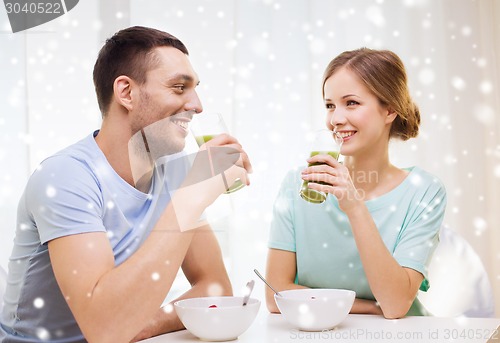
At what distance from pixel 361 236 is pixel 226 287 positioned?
29 cm

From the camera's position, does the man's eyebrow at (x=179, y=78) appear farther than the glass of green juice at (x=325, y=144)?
Yes

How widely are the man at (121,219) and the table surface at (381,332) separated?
0.34 feet

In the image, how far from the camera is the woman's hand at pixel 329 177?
113 centimetres

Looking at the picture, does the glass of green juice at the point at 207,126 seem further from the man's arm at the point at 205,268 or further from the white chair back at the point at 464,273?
the white chair back at the point at 464,273

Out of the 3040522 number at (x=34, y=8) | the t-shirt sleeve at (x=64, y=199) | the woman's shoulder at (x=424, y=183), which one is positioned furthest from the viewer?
the 3040522 number at (x=34, y=8)

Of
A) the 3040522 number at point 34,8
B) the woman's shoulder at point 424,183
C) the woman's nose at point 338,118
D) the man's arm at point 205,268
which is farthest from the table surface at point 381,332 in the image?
the 3040522 number at point 34,8

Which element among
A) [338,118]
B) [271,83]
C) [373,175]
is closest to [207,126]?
[338,118]

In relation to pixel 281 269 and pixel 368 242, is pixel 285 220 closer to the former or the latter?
pixel 281 269

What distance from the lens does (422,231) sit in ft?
4.14

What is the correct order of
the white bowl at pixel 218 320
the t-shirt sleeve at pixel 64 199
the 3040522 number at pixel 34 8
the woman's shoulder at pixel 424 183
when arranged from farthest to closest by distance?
1. the 3040522 number at pixel 34 8
2. the woman's shoulder at pixel 424 183
3. the t-shirt sleeve at pixel 64 199
4. the white bowl at pixel 218 320

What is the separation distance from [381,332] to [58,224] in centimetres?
58

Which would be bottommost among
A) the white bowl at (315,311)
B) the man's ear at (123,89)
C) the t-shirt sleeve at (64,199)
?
the white bowl at (315,311)

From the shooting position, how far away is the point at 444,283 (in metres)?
1.55

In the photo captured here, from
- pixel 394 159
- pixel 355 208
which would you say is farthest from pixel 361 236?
pixel 394 159
